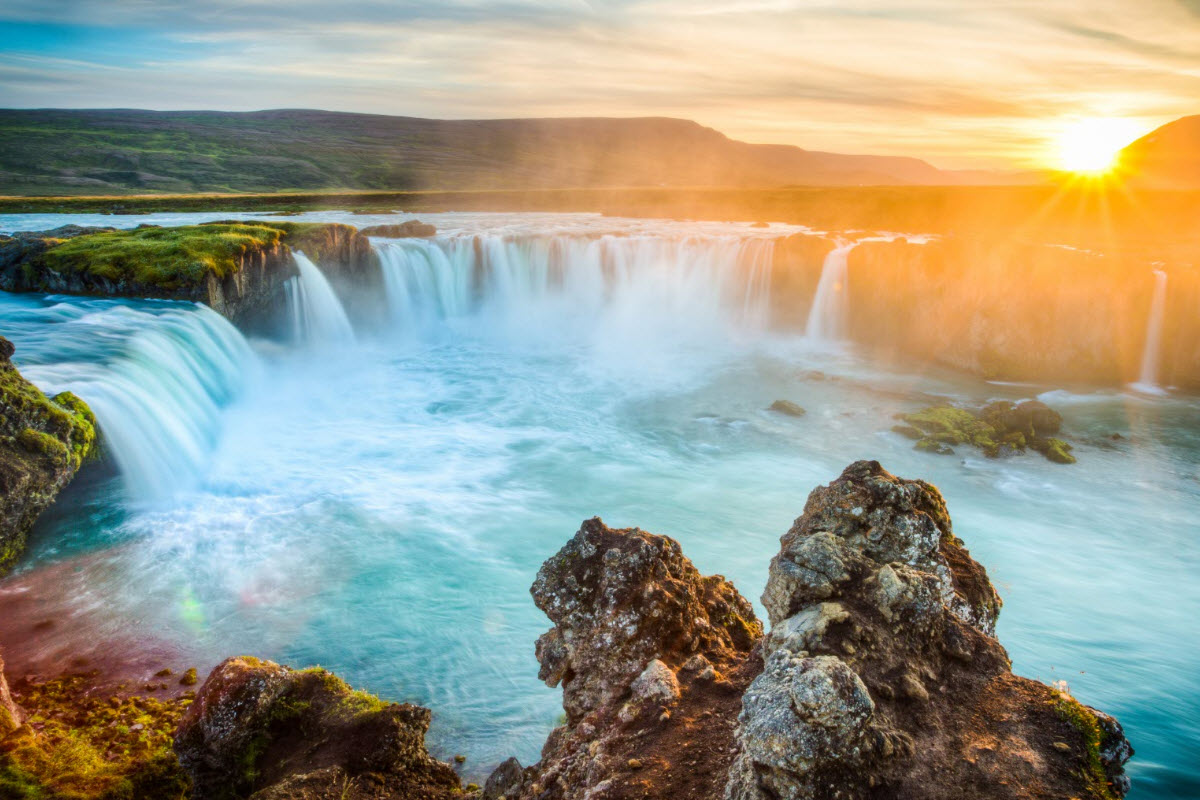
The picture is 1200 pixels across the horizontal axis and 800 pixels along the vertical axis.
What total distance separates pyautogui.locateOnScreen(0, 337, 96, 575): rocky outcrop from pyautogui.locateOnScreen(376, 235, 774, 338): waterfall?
23.6 meters

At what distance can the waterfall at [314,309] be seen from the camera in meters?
31.3

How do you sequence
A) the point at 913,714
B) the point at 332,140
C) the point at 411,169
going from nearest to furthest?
the point at 913,714, the point at 411,169, the point at 332,140

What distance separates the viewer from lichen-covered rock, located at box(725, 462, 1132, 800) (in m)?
4.23

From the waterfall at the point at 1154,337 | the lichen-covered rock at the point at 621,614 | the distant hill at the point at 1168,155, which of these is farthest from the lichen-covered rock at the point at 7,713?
the distant hill at the point at 1168,155

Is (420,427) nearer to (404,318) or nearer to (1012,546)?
(404,318)

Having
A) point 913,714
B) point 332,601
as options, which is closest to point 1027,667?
point 913,714

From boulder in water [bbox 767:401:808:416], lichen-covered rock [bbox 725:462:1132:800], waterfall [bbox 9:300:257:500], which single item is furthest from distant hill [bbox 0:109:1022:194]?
lichen-covered rock [bbox 725:462:1132:800]

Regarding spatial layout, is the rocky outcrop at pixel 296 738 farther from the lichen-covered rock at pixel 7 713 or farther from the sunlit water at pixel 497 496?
the sunlit water at pixel 497 496

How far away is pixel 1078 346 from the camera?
3023 centimetres

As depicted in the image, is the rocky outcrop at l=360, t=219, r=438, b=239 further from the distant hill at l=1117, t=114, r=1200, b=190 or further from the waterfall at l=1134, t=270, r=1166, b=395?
the distant hill at l=1117, t=114, r=1200, b=190

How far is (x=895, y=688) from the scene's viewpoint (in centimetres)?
499

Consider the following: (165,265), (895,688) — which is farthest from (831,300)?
(895,688)

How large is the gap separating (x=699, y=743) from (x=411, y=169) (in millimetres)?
123908

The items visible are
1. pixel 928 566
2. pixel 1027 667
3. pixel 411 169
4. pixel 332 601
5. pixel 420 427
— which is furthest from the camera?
pixel 411 169
